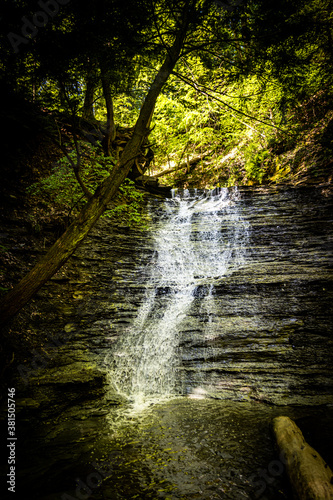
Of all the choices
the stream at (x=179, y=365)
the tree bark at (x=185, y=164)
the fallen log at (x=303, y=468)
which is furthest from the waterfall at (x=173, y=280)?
the tree bark at (x=185, y=164)

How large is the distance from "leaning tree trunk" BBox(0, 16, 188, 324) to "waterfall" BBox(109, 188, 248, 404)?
2576mm

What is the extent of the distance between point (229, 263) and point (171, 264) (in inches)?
76.9

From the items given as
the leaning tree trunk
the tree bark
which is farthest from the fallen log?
the tree bark

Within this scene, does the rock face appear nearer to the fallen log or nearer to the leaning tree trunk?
the fallen log

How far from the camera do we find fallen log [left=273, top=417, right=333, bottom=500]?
2.03 meters

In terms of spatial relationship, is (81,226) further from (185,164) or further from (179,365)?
(185,164)

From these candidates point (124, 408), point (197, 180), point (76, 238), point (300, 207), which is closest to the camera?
point (76, 238)

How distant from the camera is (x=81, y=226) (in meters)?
3.77

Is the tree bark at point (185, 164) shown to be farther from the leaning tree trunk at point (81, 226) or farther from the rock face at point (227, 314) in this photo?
the leaning tree trunk at point (81, 226)

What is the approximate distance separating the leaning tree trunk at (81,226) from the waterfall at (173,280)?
2.58 meters

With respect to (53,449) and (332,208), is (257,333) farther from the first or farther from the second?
(332,208)

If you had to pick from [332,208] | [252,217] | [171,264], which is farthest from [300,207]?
[171,264]

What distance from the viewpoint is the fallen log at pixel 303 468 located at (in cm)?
203

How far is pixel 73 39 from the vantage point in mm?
3875
